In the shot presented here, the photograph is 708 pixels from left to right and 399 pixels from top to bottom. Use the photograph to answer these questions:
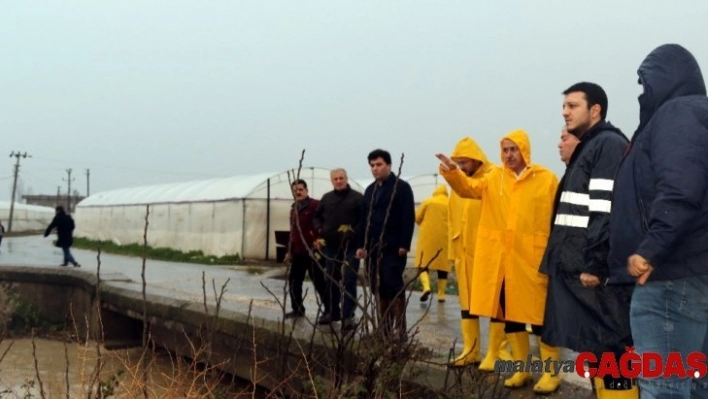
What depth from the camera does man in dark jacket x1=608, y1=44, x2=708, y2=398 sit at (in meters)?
2.55

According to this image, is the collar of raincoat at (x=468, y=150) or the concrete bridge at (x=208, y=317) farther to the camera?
the collar of raincoat at (x=468, y=150)

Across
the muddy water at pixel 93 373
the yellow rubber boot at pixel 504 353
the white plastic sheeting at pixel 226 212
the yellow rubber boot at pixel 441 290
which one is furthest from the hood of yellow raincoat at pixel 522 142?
the white plastic sheeting at pixel 226 212

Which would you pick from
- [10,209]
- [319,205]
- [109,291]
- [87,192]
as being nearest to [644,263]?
[319,205]

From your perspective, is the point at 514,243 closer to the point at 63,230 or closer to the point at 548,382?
the point at 548,382

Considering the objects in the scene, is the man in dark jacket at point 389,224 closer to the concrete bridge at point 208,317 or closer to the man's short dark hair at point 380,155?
the man's short dark hair at point 380,155

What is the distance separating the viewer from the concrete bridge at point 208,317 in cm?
393

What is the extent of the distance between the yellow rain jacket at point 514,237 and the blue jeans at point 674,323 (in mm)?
1440

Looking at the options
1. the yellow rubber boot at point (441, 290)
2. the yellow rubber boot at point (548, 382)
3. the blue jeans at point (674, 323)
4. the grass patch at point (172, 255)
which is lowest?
the grass patch at point (172, 255)

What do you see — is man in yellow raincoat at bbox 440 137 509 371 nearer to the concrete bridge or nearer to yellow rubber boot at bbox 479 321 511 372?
yellow rubber boot at bbox 479 321 511 372

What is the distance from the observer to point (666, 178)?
8.49ft

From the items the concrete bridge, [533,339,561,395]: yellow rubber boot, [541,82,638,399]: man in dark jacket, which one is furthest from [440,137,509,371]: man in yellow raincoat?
[541,82,638,399]: man in dark jacket

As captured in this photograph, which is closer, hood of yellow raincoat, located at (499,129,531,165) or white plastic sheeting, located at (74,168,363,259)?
hood of yellow raincoat, located at (499,129,531,165)

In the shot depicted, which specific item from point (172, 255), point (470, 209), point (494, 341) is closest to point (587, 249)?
point (494, 341)

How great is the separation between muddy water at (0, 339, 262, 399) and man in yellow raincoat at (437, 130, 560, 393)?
1.55m
